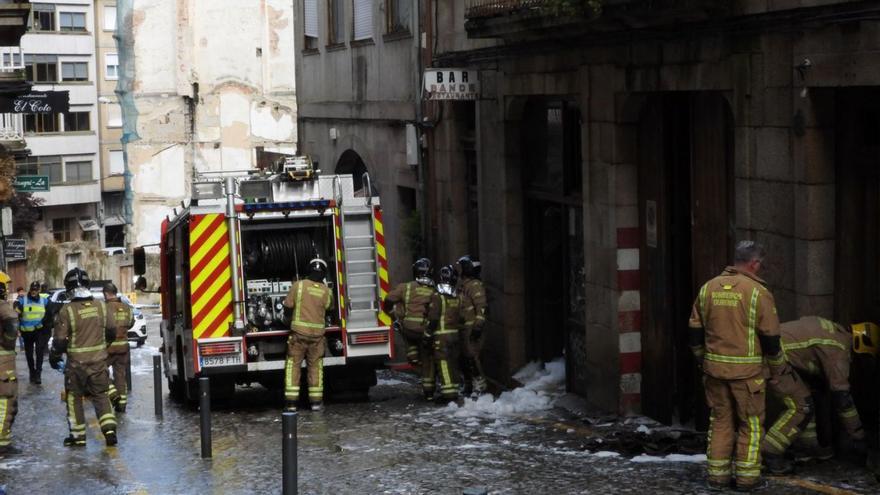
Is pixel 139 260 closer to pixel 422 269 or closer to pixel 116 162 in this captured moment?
pixel 422 269

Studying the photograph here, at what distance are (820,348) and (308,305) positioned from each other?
251 inches

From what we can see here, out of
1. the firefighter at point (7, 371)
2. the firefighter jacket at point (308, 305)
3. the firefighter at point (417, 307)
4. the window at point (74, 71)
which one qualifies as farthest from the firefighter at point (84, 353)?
the window at point (74, 71)

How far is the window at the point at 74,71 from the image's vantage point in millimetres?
61781

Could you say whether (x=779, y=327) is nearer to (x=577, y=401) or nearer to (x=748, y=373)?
(x=748, y=373)

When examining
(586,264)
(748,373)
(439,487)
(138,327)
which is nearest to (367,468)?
(439,487)

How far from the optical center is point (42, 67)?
60938 mm

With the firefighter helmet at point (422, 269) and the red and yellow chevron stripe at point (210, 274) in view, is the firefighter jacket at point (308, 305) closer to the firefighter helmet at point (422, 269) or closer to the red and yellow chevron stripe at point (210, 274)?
the red and yellow chevron stripe at point (210, 274)

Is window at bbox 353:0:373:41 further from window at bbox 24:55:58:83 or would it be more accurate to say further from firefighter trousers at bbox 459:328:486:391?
window at bbox 24:55:58:83

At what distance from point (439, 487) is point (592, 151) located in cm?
513

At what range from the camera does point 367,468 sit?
1152 cm

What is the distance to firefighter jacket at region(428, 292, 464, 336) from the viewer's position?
52.3 ft

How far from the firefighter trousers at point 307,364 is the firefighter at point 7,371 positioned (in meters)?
2.81

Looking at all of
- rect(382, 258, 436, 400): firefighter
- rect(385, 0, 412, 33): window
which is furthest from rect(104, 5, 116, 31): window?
rect(382, 258, 436, 400): firefighter

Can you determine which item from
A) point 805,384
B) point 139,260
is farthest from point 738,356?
point 139,260
